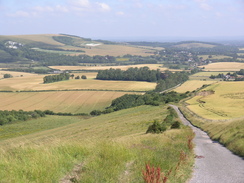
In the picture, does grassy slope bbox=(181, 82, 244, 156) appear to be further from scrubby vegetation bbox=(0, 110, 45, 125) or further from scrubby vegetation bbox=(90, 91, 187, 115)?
scrubby vegetation bbox=(0, 110, 45, 125)

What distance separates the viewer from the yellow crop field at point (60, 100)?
10825 centimetres

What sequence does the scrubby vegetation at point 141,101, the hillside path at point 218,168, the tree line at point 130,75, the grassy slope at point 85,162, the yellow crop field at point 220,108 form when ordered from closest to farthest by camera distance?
the grassy slope at point 85,162 → the hillside path at point 218,168 → the yellow crop field at point 220,108 → the scrubby vegetation at point 141,101 → the tree line at point 130,75

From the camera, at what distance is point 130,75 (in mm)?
182875

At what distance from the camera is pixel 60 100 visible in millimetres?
120625

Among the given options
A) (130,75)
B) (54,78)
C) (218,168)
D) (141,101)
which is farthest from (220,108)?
(54,78)

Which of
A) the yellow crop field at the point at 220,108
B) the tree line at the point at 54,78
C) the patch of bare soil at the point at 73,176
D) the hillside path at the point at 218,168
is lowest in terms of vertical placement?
the tree line at the point at 54,78

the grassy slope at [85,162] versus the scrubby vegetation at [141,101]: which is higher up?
the grassy slope at [85,162]

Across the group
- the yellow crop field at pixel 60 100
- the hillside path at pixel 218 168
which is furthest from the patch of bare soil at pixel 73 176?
the yellow crop field at pixel 60 100

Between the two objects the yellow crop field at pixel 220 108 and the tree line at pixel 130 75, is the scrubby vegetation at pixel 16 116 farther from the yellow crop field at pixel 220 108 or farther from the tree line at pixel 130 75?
the tree line at pixel 130 75

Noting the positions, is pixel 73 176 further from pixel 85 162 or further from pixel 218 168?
pixel 218 168

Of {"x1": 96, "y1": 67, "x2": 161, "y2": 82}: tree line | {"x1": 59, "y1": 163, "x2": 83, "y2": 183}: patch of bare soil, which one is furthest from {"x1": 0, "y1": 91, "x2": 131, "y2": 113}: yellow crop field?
{"x1": 59, "y1": 163, "x2": 83, "y2": 183}: patch of bare soil

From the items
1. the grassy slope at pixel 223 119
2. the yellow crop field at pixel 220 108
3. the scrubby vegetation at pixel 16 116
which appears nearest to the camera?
the grassy slope at pixel 223 119

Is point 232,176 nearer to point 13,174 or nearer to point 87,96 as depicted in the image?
point 13,174

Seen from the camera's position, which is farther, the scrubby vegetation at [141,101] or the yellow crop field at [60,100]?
the yellow crop field at [60,100]
